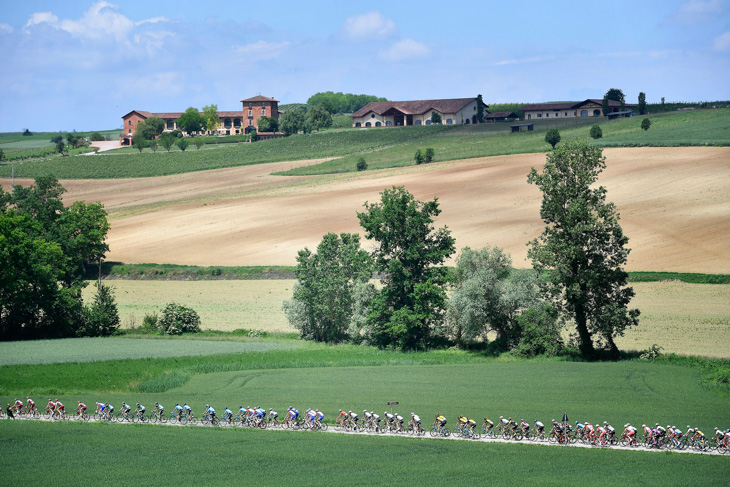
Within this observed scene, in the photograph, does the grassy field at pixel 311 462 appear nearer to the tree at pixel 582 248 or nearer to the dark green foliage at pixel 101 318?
the tree at pixel 582 248

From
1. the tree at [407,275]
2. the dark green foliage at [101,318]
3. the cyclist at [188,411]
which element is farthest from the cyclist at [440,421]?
the dark green foliage at [101,318]

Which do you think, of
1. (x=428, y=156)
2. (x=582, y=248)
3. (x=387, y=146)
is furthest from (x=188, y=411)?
(x=387, y=146)

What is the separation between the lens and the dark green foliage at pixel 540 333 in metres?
56.1

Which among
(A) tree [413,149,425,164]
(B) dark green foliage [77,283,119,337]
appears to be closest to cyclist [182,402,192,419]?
(B) dark green foliage [77,283,119,337]

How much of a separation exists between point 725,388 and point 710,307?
2091 cm

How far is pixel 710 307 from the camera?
62125mm

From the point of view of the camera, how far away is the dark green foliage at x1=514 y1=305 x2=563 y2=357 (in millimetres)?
56062

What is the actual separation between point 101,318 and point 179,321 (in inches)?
293

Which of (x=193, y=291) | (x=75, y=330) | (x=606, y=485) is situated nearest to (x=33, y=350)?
(x=75, y=330)

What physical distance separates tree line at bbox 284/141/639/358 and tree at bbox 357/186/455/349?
3.5 inches

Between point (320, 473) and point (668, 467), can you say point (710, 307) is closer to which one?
point (668, 467)

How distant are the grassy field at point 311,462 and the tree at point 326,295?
28.8 meters

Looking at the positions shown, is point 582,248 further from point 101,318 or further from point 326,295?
point 101,318

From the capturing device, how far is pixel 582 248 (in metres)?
55.8
